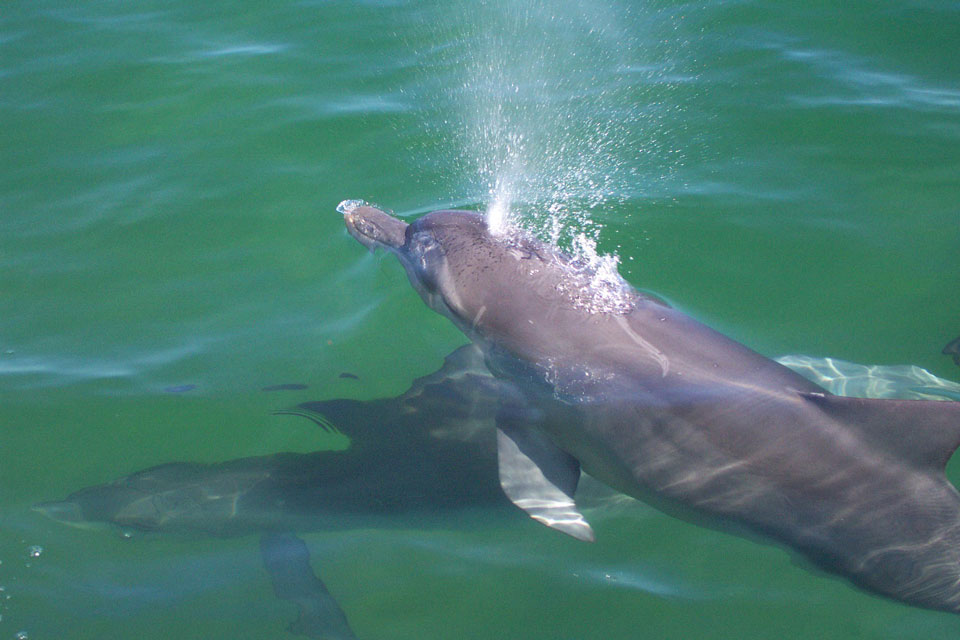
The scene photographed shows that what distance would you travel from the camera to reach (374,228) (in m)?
7.07

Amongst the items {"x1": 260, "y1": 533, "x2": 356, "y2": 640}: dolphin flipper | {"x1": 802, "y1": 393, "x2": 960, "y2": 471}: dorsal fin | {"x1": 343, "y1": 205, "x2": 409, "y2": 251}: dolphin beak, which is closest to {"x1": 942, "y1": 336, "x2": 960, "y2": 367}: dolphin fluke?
{"x1": 802, "y1": 393, "x2": 960, "y2": 471}: dorsal fin

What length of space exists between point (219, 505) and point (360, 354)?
5.56 feet

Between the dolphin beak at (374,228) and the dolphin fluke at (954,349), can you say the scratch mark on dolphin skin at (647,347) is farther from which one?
the dolphin fluke at (954,349)

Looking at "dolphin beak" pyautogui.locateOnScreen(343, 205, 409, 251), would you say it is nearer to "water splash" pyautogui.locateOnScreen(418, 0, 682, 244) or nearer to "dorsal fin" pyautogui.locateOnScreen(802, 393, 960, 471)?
"water splash" pyautogui.locateOnScreen(418, 0, 682, 244)

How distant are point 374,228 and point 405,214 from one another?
1022mm

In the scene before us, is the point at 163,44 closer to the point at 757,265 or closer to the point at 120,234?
the point at 120,234

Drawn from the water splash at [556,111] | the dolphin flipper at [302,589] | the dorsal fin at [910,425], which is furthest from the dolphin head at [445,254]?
the dorsal fin at [910,425]

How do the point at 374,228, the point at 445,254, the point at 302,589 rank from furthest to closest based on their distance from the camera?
the point at 374,228 < the point at 445,254 < the point at 302,589

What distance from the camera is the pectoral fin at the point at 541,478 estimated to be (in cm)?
507

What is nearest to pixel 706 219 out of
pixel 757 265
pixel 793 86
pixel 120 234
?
pixel 757 265

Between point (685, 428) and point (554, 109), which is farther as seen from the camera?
point (554, 109)

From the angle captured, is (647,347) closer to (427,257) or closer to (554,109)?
(427,257)

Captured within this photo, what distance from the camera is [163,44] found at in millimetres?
11523

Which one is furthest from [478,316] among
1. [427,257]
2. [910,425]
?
[910,425]
